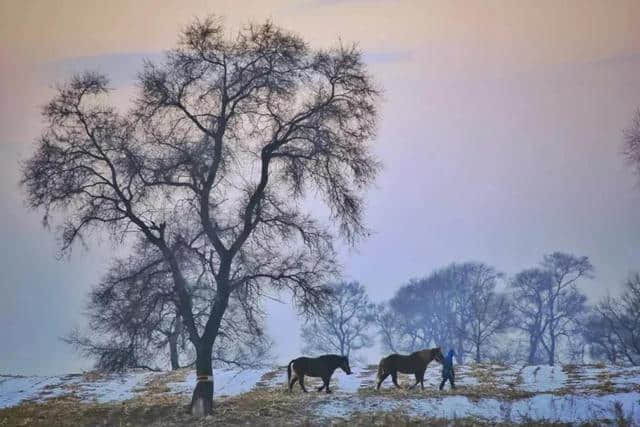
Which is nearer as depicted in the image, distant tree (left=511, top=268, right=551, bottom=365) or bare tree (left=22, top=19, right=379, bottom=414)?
bare tree (left=22, top=19, right=379, bottom=414)

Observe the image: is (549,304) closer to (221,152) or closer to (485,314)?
(485,314)

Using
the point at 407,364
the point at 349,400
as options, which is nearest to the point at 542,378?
the point at 407,364

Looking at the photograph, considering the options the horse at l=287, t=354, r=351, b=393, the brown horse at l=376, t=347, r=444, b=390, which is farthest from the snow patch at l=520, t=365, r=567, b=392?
the horse at l=287, t=354, r=351, b=393

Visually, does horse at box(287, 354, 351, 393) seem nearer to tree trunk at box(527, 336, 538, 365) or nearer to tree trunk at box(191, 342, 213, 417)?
tree trunk at box(191, 342, 213, 417)

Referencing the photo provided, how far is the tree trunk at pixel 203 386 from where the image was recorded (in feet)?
93.8

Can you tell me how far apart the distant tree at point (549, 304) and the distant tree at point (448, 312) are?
93.7 inches

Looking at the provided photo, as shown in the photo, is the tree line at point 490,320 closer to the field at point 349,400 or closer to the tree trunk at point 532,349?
the tree trunk at point 532,349

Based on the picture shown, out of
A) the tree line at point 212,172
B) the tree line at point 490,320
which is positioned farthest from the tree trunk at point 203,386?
the tree line at point 490,320

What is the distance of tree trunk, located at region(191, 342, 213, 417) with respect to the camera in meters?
28.6

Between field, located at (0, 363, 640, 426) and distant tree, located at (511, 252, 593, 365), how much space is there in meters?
40.1

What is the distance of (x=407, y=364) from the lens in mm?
33812

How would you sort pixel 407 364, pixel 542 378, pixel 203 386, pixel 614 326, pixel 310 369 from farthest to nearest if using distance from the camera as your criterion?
pixel 614 326
pixel 542 378
pixel 407 364
pixel 310 369
pixel 203 386

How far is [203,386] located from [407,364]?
867 centimetres

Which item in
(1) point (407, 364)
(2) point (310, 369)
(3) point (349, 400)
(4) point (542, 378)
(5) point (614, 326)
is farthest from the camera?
(5) point (614, 326)
